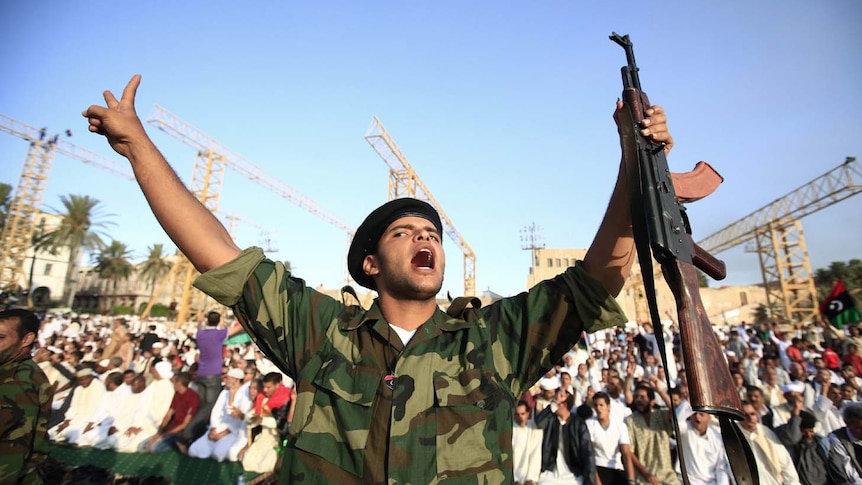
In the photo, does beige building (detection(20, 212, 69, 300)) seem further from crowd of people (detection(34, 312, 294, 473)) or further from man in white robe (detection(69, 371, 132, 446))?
man in white robe (detection(69, 371, 132, 446))

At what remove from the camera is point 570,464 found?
6051 millimetres

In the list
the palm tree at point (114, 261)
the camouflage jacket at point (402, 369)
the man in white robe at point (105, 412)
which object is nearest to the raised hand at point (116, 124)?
the camouflage jacket at point (402, 369)

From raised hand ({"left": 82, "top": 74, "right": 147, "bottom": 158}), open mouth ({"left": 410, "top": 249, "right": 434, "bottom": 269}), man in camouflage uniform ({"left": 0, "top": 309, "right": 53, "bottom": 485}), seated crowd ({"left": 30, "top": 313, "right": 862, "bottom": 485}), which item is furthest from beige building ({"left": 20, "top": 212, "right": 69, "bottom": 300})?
open mouth ({"left": 410, "top": 249, "right": 434, "bottom": 269})

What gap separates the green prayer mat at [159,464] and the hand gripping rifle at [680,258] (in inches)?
275

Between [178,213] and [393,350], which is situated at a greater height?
[178,213]

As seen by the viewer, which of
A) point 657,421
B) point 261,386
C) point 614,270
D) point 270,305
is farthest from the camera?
point 261,386

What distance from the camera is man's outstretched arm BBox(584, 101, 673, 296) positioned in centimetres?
156

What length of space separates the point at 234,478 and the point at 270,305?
632 cm

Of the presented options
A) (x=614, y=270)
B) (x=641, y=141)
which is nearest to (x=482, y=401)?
(x=614, y=270)

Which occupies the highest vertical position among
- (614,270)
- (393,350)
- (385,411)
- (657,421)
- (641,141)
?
(641,141)

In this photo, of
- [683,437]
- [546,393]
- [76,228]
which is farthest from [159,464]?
[76,228]

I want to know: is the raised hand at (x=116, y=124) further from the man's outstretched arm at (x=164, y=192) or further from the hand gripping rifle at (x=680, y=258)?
the hand gripping rifle at (x=680, y=258)

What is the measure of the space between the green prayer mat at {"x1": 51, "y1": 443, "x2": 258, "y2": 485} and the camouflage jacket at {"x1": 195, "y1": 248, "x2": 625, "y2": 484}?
6.09m

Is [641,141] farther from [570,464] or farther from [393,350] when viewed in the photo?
[570,464]
